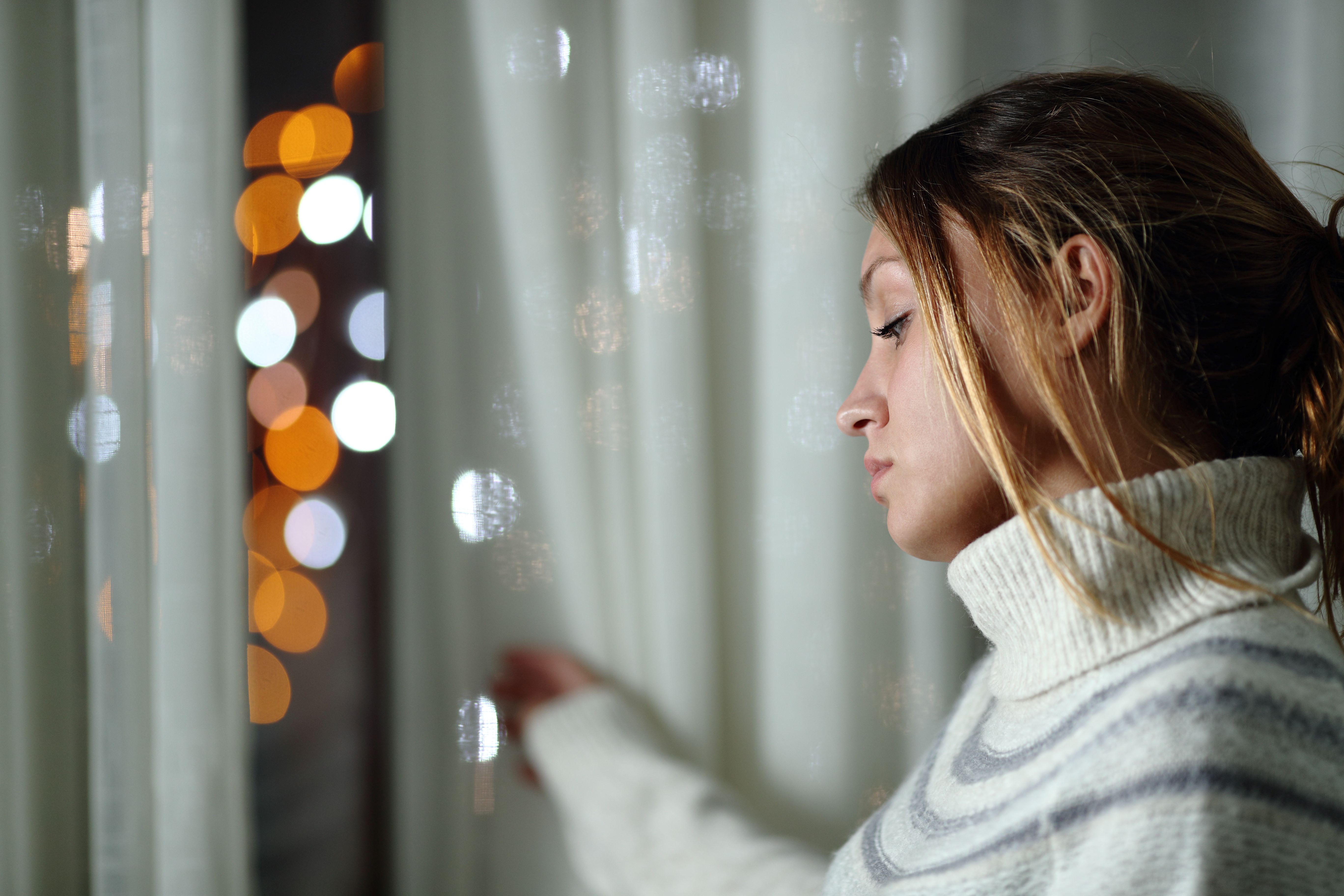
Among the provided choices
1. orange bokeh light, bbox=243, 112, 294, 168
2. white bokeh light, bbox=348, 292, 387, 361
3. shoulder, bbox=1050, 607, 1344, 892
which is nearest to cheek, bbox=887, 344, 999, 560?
shoulder, bbox=1050, 607, 1344, 892

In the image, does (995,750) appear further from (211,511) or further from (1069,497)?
(211,511)

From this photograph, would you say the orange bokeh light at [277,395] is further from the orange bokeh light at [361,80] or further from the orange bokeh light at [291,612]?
the orange bokeh light at [361,80]

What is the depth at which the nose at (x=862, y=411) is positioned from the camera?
0.61m

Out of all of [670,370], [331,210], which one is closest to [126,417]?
[331,210]

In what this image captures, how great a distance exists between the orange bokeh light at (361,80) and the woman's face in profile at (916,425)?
46cm

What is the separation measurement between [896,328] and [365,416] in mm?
461

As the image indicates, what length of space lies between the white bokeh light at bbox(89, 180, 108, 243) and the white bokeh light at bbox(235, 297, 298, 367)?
113mm

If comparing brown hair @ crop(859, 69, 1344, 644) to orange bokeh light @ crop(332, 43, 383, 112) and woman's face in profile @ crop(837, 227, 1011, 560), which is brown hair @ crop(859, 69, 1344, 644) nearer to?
woman's face in profile @ crop(837, 227, 1011, 560)

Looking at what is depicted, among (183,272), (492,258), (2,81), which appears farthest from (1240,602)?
(2,81)

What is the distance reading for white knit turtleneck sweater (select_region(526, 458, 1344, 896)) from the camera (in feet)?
1.31

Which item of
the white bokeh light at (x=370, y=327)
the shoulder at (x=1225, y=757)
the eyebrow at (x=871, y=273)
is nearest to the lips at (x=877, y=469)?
the eyebrow at (x=871, y=273)

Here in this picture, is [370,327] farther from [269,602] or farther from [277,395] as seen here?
[269,602]

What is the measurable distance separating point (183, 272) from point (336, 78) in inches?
8.7

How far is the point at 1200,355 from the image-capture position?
533 mm
